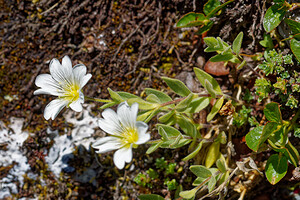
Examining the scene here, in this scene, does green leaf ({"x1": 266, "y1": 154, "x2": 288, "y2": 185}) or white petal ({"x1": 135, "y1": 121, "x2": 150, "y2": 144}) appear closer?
white petal ({"x1": 135, "y1": 121, "x2": 150, "y2": 144})

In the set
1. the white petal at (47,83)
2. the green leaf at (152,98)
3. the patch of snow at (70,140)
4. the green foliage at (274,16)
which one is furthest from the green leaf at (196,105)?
the patch of snow at (70,140)

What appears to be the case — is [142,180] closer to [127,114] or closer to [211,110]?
[211,110]

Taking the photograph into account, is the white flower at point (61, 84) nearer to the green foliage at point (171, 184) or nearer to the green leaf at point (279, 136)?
the green foliage at point (171, 184)

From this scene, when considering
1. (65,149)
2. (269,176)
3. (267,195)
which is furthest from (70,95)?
(267,195)

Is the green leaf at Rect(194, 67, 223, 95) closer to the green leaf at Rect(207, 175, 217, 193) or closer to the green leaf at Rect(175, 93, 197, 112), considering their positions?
the green leaf at Rect(175, 93, 197, 112)

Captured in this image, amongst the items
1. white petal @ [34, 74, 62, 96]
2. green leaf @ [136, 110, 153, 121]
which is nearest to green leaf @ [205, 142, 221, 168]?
green leaf @ [136, 110, 153, 121]

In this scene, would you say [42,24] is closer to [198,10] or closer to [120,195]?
[198,10]

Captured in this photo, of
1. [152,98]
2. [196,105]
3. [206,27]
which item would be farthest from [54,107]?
[206,27]
